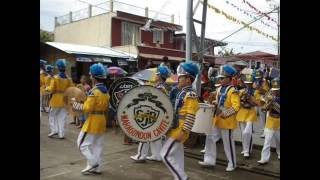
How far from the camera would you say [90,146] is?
23.5 feet

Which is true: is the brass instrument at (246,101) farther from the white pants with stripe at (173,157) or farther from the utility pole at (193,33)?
the white pants with stripe at (173,157)

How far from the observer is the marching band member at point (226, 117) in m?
7.70

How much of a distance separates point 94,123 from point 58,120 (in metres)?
3.66

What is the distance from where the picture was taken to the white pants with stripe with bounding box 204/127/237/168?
7.79m

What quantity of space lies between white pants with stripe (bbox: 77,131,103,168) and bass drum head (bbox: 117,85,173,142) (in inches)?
57.9

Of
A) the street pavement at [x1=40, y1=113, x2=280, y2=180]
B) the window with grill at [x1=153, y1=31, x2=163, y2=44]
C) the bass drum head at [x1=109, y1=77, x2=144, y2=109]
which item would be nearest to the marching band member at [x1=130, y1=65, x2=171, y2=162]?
the street pavement at [x1=40, y1=113, x2=280, y2=180]

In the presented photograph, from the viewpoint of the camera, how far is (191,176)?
289 inches

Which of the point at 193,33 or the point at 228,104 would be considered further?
the point at 193,33

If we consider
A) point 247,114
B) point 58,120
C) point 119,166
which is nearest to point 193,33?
point 247,114

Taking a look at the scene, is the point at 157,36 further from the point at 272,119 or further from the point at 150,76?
the point at 272,119

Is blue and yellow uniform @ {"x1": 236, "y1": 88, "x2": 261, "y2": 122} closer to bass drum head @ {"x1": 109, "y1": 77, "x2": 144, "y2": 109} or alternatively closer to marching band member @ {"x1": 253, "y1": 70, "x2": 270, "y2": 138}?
marching band member @ {"x1": 253, "y1": 70, "x2": 270, "y2": 138}
